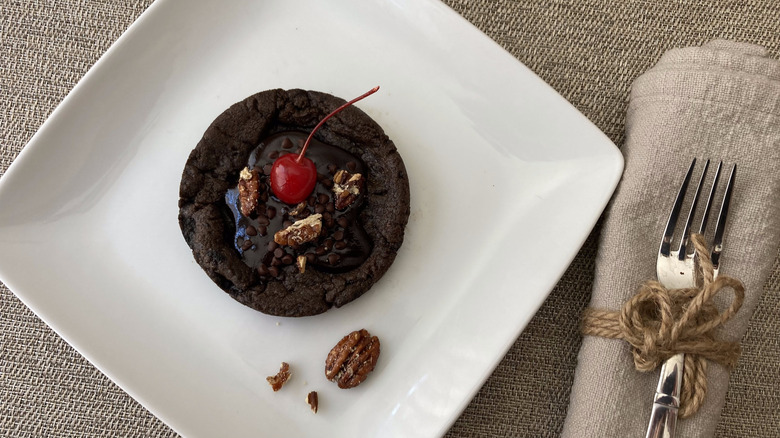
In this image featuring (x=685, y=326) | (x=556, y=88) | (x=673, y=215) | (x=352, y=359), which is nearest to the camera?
(x=685, y=326)

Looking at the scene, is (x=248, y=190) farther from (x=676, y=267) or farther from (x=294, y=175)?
(x=676, y=267)

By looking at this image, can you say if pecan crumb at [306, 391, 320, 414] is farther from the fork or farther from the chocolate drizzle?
the fork

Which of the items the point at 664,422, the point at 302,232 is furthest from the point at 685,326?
the point at 302,232

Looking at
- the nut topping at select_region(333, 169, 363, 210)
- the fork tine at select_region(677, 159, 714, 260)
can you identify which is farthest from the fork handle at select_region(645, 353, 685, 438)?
the nut topping at select_region(333, 169, 363, 210)

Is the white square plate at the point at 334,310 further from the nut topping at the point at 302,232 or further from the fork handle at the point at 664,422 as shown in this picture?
the fork handle at the point at 664,422

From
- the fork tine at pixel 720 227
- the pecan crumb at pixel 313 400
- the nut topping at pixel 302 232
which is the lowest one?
the pecan crumb at pixel 313 400

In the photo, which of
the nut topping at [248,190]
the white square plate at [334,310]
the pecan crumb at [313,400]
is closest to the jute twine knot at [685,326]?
the white square plate at [334,310]

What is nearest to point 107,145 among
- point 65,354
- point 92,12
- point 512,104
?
point 92,12

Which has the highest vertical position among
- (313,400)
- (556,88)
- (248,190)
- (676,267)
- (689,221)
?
(248,190)
